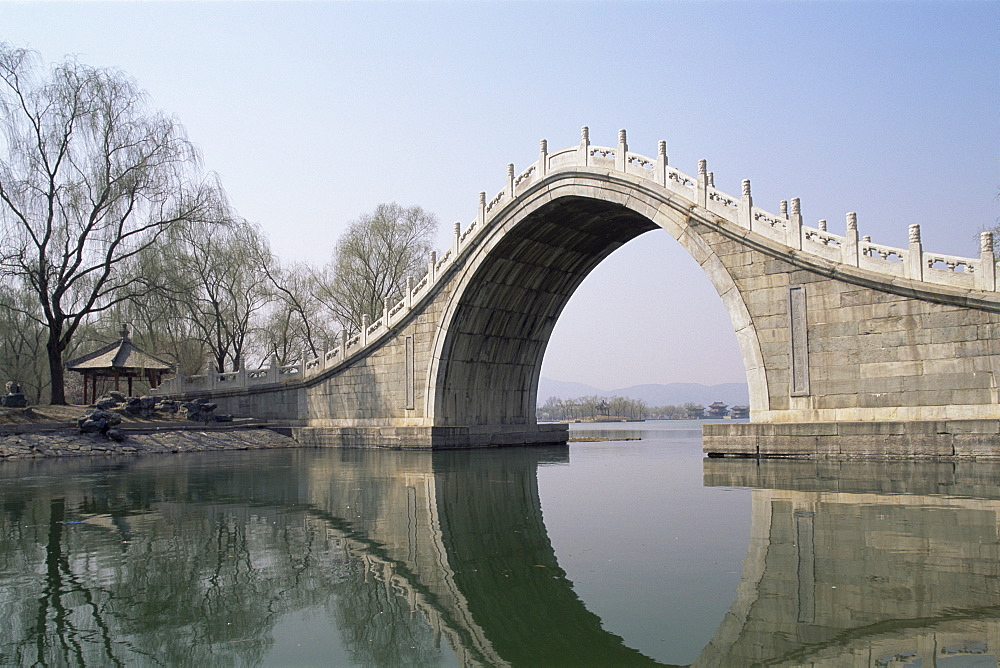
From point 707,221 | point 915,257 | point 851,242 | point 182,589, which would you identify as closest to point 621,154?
point 707,221

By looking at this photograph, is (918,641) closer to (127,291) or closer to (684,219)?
(684,219)

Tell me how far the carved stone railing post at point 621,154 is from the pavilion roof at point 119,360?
2033 cm

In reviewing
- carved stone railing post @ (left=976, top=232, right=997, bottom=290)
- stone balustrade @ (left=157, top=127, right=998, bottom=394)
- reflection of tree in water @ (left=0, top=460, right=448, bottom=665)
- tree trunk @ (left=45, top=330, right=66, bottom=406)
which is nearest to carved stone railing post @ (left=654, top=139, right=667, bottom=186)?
stone balustrade @ (left=157, top=127, right=998, bottom=394)

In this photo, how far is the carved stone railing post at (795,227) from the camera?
16500 mm

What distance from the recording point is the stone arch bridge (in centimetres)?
1442

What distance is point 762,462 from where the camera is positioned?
51.2 ft

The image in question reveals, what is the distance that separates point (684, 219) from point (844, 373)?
5383 millimetres

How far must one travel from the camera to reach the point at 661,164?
1973 cm

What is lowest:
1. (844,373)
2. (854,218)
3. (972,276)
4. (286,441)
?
(286,441)

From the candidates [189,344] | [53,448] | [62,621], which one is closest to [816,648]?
[62,621]

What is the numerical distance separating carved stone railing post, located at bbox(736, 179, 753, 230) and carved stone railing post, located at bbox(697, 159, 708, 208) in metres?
1.01

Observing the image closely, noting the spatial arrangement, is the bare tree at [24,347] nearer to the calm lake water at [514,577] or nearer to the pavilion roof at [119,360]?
the pavilion roof at [119,360]

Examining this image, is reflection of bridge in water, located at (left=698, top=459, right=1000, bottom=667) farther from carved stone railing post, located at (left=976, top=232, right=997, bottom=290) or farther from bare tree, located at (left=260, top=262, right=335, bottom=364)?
bare tree, located at (left=260, top=262, right=335, bottom=364)

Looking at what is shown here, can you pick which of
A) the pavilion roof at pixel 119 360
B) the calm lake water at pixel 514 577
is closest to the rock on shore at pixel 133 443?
the pavilion roof at pixel 119 360
